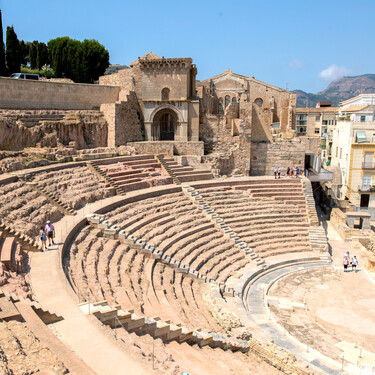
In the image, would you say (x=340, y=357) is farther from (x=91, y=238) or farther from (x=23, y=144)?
(x=23, y=144)

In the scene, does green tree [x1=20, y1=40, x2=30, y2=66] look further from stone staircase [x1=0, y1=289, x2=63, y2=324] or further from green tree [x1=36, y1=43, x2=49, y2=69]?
stone staircase [x1=0, y1=289, x2=63, y2=324]

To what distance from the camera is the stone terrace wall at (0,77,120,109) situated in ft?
70.3

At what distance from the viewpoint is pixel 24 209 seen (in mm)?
14227

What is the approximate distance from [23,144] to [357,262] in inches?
698

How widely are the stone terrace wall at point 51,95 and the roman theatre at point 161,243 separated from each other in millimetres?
72

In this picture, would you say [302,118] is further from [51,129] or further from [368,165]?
[51,129]

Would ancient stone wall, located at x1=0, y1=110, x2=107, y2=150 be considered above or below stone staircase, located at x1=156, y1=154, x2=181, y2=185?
above

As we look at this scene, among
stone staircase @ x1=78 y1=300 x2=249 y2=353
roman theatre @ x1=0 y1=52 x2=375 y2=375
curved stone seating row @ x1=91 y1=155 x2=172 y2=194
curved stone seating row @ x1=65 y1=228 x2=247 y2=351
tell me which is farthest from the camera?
curved stone seating row @ x1=91 y1=155 x2=172 y2=194

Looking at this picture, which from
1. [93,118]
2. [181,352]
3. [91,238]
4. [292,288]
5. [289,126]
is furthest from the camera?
[289,126]

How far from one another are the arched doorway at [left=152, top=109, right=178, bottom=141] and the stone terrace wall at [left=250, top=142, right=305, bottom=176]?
19.5 feet

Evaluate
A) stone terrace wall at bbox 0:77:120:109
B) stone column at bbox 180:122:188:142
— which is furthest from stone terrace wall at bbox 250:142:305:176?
stone terrace wall at bbox 0:77:120:109

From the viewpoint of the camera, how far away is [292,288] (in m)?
15.9

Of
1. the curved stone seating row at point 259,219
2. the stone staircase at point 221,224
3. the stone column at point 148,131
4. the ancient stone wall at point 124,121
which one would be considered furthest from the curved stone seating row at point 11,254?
→ the stone column at point 148,131

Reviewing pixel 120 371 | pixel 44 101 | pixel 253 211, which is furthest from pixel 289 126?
pixel 120 371
